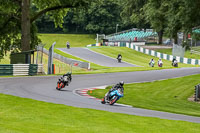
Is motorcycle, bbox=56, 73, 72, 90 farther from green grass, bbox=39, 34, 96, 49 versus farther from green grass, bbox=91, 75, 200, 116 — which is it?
green grass, bbox=39, 34, 96, 49

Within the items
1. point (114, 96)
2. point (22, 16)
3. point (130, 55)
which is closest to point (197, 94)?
point (114, 96)

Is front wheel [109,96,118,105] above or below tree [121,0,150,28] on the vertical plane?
below

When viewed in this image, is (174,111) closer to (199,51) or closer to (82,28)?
(199,51)

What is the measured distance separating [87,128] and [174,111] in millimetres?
7010

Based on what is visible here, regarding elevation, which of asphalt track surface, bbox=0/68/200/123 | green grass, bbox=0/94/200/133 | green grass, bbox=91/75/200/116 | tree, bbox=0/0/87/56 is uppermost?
tree, bbox=0/0/87/56

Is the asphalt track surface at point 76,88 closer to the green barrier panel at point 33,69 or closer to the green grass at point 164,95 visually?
the green grass at point 164,95

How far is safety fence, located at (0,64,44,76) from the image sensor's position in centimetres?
3316

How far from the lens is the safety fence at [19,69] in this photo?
33.2m

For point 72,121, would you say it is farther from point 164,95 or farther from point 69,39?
point 69,39

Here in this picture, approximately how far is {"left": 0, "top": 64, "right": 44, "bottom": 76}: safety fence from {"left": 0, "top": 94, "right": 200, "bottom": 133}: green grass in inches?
631

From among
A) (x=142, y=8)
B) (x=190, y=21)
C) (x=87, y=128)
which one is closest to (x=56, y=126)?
(x=87, y=128)

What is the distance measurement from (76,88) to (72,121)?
13.1 meters

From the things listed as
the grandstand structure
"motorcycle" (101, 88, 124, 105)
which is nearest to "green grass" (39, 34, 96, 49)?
Result: the grandstand structure

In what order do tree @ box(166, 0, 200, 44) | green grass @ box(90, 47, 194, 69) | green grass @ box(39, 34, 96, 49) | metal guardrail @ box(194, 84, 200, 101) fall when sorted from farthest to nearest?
green grass @ box(39, 34, 96, 49) → green grass @ box(90, 47, 194, 69) → tree @ box(166, 0, 200, 44) → metal guardrail @ box(194, 84, 200, 101)
